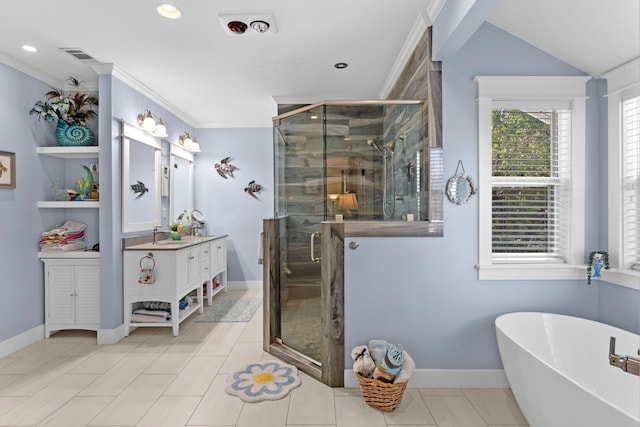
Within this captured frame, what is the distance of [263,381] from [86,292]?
2.03m

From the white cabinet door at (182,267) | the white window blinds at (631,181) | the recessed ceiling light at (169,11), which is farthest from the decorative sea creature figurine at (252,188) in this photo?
the white window blinds at (631,181)

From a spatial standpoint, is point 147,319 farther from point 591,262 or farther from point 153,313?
point 591,262

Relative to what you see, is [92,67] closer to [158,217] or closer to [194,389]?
[158,217]

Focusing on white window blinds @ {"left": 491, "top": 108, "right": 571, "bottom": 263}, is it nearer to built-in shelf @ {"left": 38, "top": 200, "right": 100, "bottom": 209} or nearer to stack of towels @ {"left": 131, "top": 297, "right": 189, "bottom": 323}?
stack of towels @ {"left": 131, "top": 297, "right": 189, "bottom": 323}

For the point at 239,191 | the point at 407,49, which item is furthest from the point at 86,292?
the point at 407,49

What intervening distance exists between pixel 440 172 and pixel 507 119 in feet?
2.05

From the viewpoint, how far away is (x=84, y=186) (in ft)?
11.5

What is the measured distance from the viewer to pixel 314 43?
287cm

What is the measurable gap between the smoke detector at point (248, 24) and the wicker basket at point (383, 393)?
2.41m

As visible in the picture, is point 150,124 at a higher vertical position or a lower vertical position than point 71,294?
higher

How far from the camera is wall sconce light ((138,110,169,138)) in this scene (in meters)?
3.78

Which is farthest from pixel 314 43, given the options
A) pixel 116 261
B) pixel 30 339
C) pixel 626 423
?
pixel 30 339

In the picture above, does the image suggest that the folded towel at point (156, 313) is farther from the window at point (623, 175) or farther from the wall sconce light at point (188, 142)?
the window at point (623, 175)

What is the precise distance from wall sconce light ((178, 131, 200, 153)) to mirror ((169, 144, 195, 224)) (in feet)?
0.27
